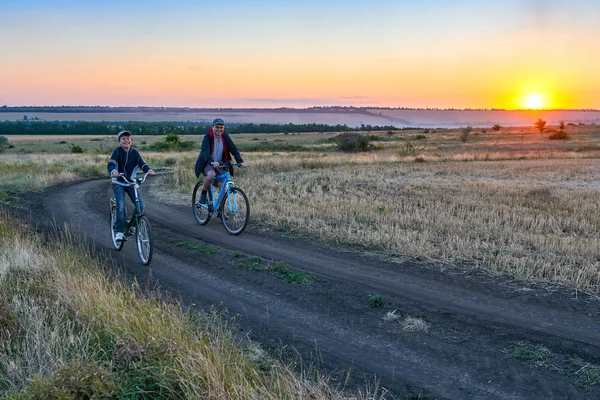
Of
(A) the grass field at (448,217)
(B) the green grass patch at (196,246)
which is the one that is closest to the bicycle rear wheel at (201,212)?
(A) the grass field at (448,217)

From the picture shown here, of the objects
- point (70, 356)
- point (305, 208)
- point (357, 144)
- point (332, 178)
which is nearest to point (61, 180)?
point (332, 178)

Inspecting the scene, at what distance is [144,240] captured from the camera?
912 centimetres

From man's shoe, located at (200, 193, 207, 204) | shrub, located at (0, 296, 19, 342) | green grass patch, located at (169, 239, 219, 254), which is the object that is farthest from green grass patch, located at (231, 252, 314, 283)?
shrub, located at (0, 296, 19, 342)

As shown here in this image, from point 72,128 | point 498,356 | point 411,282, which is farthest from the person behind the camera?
point 72,128

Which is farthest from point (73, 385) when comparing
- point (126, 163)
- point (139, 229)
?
point (126, 163)

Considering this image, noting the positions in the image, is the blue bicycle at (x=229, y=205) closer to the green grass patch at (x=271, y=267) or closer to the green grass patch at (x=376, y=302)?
the green grass patch at (x=271, y=267)

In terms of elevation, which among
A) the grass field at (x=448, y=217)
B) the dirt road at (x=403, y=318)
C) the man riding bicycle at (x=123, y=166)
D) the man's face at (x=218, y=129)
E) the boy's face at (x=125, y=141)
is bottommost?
the dirt road at (x=403, y=318)

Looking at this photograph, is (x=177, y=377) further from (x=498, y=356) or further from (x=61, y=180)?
(x=61, y=180)

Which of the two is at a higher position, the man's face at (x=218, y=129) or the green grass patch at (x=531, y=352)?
the man's face at (x=218, y=129)

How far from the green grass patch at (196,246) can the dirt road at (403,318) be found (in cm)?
13

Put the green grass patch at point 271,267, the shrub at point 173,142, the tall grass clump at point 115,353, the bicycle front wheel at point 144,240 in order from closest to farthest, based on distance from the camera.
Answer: the tall grass clump at point 115,353, the green grass patch at point 271,267, the bicycle front wheel at point 144,240, the shrub at point 173,142

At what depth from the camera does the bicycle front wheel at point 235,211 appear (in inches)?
454

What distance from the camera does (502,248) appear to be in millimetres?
10055

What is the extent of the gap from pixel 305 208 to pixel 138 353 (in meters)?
9.56
